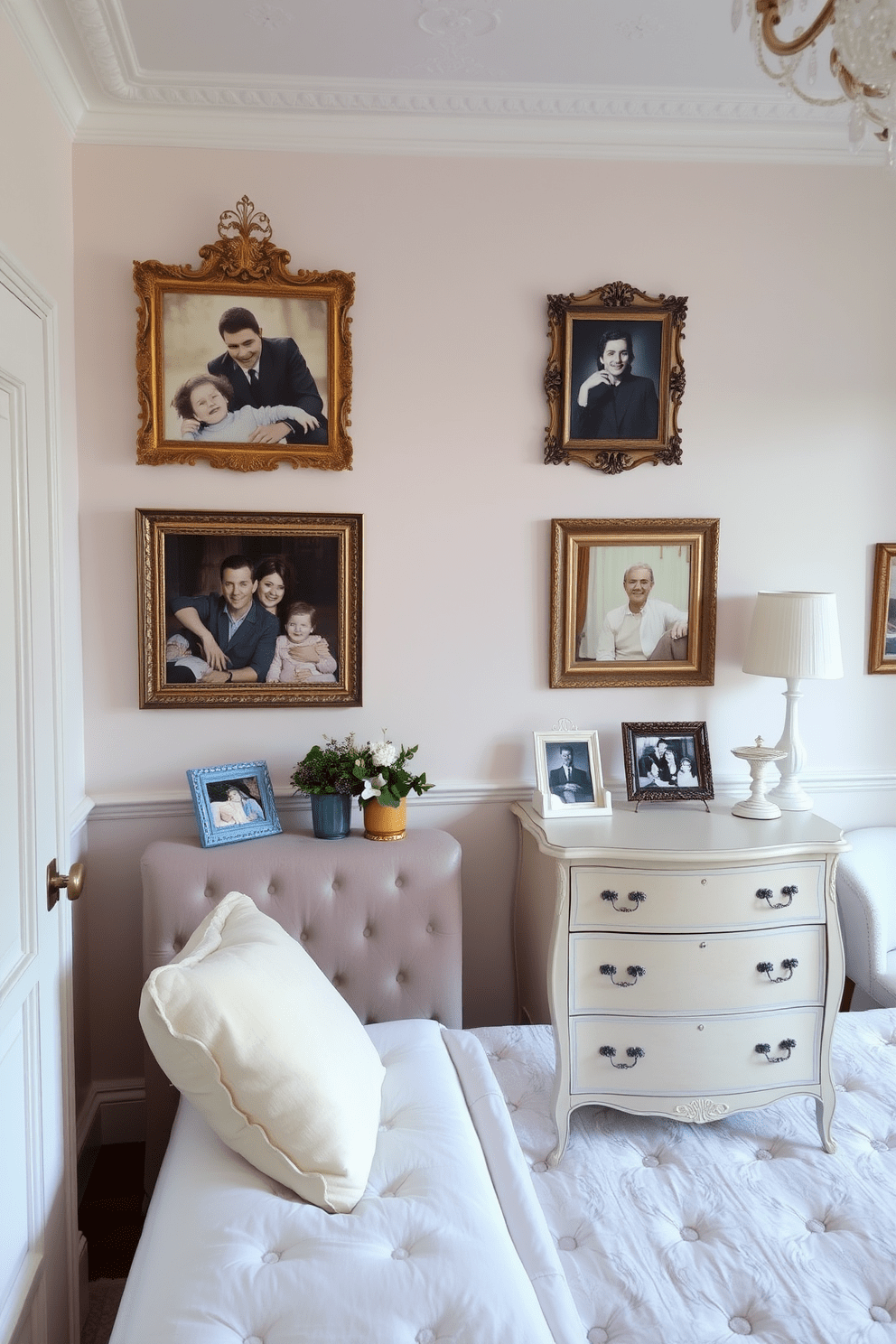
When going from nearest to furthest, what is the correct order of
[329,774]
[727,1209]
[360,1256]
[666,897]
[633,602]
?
1. [360,1256]
2. [727,1209]
3. [666,897]
4. [329,774]
5. [633,602]

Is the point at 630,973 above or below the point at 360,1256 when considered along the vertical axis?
above

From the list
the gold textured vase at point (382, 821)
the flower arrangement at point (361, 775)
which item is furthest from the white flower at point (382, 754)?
the gold textured vase at point (382, 821)

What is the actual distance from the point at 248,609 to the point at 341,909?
3.14 ft

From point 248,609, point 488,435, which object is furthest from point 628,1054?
point 488,435

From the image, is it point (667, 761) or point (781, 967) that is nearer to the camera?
point (781, 967)

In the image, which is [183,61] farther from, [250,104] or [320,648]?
[320,648]

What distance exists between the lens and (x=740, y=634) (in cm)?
314

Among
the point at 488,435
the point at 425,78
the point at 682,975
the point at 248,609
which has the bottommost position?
the point at 682,975

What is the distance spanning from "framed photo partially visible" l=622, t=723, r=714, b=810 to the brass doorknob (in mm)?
1648

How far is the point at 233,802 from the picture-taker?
2.78 metres

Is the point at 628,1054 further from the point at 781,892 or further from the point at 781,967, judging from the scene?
the point at 781,892

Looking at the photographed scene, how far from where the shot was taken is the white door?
172cm

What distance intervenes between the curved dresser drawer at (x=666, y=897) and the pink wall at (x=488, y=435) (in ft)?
2.08

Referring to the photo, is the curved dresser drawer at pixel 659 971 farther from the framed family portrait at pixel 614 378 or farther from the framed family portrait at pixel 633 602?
the framed family portrait at pixel 614 378
